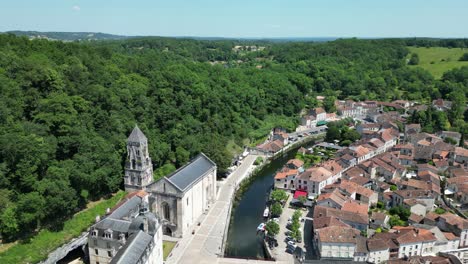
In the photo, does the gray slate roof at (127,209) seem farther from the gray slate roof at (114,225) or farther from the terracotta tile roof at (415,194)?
the terracotta tile roof at (415,194)

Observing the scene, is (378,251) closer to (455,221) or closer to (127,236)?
(455,221)

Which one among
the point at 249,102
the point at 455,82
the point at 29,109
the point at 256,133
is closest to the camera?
the point at 29,109

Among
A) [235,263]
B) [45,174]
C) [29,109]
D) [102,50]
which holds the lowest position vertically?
[235,263]

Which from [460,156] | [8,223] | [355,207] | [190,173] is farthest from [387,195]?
[8,223]

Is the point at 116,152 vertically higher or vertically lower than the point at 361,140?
higher

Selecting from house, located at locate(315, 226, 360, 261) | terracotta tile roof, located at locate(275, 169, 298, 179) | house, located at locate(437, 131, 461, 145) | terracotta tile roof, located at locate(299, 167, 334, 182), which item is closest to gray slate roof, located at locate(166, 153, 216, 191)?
terracotta tile roof, located at locate(275, 169, 298, 179)

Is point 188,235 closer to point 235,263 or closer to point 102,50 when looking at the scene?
point 235,263

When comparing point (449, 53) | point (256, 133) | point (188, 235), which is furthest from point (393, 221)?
point (449, 53)

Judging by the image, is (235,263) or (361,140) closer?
(235,263)
